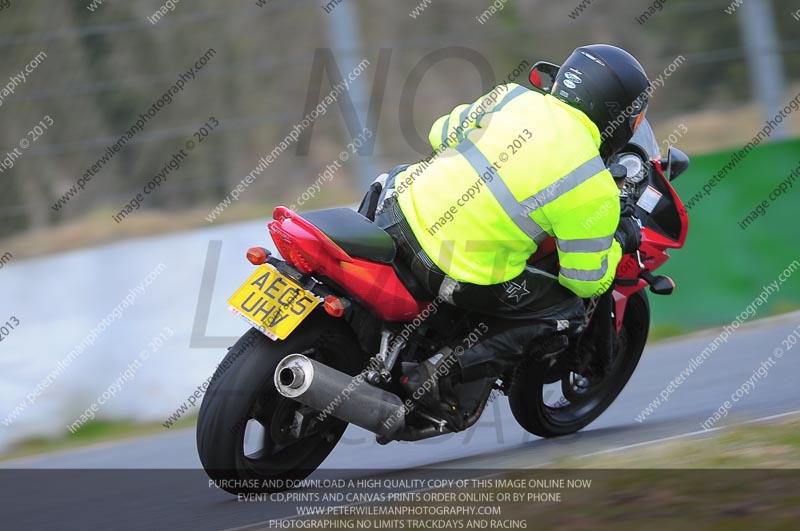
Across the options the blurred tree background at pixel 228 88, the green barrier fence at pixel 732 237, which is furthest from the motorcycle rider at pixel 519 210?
the green barrier fence at pixel 732 237

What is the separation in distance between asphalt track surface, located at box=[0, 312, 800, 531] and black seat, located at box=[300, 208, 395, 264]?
1.09 m

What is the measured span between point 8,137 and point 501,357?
19.0 ft

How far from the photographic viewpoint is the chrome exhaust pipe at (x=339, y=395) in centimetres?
458

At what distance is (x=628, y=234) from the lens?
500 centimetres

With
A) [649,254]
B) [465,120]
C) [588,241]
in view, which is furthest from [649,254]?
[465,120]

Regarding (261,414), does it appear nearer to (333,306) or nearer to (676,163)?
(333,306)

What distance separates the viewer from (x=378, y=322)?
4953 millimetres

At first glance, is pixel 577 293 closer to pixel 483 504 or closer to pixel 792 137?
pixel 483 504

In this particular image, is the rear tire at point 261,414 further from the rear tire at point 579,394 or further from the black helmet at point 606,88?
the black helmet at point 606,88

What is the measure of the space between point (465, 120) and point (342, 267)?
36.2 inches

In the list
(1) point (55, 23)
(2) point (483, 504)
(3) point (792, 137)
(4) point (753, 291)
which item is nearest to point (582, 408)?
(2) point (483, 504)

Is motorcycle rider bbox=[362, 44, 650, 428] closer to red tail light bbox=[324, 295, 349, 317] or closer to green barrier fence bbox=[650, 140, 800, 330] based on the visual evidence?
red tail light bbox=[324, 295, 349, 317]

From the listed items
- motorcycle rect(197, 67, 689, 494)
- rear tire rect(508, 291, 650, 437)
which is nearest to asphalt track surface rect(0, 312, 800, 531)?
rear tire rect(508, 291, 650, 437)

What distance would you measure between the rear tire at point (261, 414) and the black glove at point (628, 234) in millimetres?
1239
